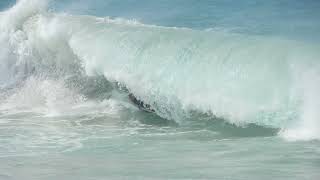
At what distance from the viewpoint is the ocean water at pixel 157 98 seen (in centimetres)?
764

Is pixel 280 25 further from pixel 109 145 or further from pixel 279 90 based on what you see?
pixel 109 145

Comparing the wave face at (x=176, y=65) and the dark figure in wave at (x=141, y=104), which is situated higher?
the wave face at (x=176, y=65)

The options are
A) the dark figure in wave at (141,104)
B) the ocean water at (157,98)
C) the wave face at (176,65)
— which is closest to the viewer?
the ocean water at (157,98)

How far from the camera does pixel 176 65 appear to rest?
11.7 meters

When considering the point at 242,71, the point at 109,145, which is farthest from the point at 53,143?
the point at 242,71

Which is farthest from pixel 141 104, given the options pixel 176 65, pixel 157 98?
pixel 176 65

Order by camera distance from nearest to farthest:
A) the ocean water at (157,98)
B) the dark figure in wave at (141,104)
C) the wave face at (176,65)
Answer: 1. the ocean water at (157,98)
2. the wave face at (176,65)
3. the dark figure in wave at (141,104)

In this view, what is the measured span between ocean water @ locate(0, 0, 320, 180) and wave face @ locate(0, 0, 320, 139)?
22mm

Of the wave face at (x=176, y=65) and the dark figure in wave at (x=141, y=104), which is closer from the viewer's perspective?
the wave face at (x=176, y=65)

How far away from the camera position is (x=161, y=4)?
71.5 feet

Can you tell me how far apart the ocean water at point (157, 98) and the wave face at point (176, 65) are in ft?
0.07

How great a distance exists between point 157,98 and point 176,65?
74 centimetres

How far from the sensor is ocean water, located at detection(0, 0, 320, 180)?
7.64 m

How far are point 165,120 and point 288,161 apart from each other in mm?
3630
